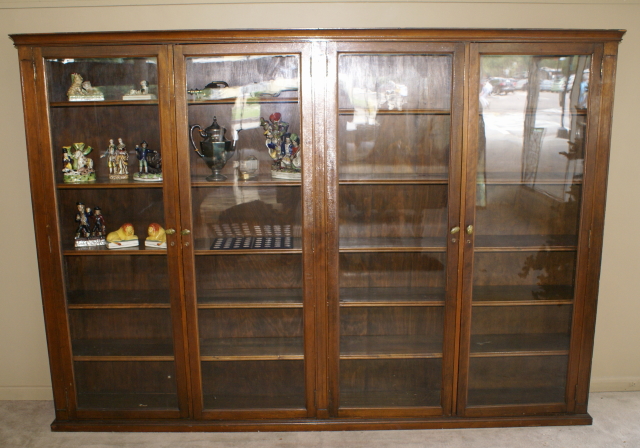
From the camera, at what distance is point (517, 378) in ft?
8.59

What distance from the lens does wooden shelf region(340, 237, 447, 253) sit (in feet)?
8.07

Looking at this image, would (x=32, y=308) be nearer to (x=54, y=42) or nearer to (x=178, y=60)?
(x=54, y=42)

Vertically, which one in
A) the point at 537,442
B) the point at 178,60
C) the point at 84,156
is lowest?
the point at 537,442

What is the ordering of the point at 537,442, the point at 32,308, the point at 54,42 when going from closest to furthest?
the point at 54,42
the point at 537,442
the point at 32,308

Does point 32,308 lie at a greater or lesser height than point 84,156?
lesser

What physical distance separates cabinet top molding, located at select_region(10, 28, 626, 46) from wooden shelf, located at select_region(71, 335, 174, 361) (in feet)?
4.89

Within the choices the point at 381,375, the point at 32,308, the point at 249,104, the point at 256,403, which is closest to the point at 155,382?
the point at 256,403

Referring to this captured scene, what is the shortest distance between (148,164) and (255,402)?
1.34m

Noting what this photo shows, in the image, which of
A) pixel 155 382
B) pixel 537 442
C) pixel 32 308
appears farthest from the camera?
pixel 32 308

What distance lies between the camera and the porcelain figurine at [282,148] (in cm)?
240

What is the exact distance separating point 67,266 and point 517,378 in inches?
94.9

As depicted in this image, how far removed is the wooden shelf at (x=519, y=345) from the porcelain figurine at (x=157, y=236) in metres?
1.66

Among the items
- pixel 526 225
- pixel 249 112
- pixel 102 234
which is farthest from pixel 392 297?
pixel 102 234

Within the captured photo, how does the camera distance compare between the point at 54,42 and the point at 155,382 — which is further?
the point at 155,382
